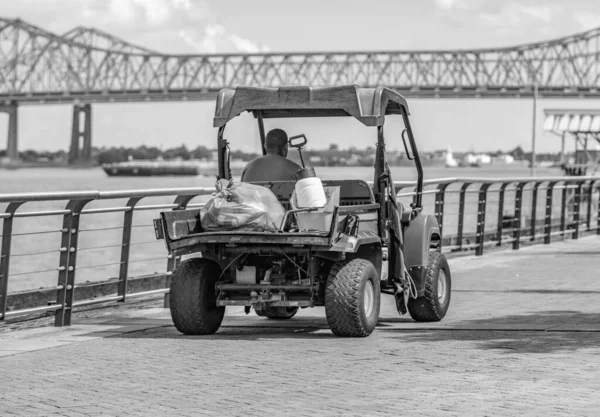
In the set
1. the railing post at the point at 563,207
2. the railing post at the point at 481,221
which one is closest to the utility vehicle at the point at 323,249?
the railing post at the point at 481,221

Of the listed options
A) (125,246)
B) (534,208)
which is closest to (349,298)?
(125,246)

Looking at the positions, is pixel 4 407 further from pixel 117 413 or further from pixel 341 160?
pixel 341 160

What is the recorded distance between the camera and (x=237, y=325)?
1130 centimetres

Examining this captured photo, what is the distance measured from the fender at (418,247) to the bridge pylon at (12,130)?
13236 cm

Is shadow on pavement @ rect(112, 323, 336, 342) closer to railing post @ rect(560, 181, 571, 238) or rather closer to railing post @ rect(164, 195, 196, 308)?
railing post @ rect(164, 195, 196, 308)

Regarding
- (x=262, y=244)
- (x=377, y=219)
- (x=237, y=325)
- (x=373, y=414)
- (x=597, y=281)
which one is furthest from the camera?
(x=597, y=281)

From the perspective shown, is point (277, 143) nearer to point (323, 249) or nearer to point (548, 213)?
point (323, 249)

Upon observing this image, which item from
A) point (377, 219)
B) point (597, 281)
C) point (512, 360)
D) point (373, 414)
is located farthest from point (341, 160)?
point (597, 281)

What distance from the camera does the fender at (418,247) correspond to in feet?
36.0

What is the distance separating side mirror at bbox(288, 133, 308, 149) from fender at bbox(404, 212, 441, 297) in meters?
1.16

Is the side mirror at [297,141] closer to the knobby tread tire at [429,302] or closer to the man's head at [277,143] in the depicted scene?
the man's head at [277,143]

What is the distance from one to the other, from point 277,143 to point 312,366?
2.79m

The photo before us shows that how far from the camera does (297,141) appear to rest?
11086mm

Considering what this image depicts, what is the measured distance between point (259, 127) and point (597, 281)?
5.76 metres
